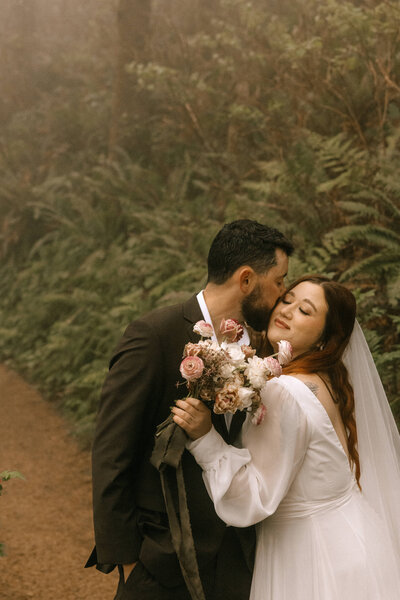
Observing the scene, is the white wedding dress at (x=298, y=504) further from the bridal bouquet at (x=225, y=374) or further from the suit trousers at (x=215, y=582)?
the bridal bouquet at (x=225, y=374)

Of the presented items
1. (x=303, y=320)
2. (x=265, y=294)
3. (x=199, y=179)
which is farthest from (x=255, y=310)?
(x=199, y=179)

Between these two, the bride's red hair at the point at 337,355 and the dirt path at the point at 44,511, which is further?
the dirt path at the point at 44,511

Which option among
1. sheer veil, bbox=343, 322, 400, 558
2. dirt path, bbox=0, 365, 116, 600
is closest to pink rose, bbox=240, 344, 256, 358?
sheer veil, bbox=343, 322, 400, 558

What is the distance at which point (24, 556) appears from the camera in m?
4.93

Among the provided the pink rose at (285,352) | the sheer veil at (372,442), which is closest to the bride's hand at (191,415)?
the pink rose at (285,352)

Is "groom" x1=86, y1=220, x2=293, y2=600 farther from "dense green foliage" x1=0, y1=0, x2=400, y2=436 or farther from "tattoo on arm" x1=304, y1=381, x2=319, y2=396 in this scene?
"dense green foliage" x1=0, y1=0, x2=400, y2=436

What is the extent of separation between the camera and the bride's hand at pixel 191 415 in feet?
7.88

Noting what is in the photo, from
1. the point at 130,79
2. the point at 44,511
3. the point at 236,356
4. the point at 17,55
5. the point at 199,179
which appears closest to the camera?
the point at 236,356

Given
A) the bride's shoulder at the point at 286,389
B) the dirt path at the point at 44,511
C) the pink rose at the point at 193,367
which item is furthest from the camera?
the dirt path at the point at 44,511

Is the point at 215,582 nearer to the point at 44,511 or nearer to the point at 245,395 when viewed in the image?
the point at 245,395

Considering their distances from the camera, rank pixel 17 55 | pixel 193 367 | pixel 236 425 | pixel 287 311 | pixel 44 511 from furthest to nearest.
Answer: pixel 17 55, pixel 44 511, pixel 287 311, pixel 236 425, pixel 193 367

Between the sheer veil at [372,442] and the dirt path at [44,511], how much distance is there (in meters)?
2.57

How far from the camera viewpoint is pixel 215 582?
2645 mm

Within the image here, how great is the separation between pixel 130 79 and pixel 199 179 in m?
3.12
